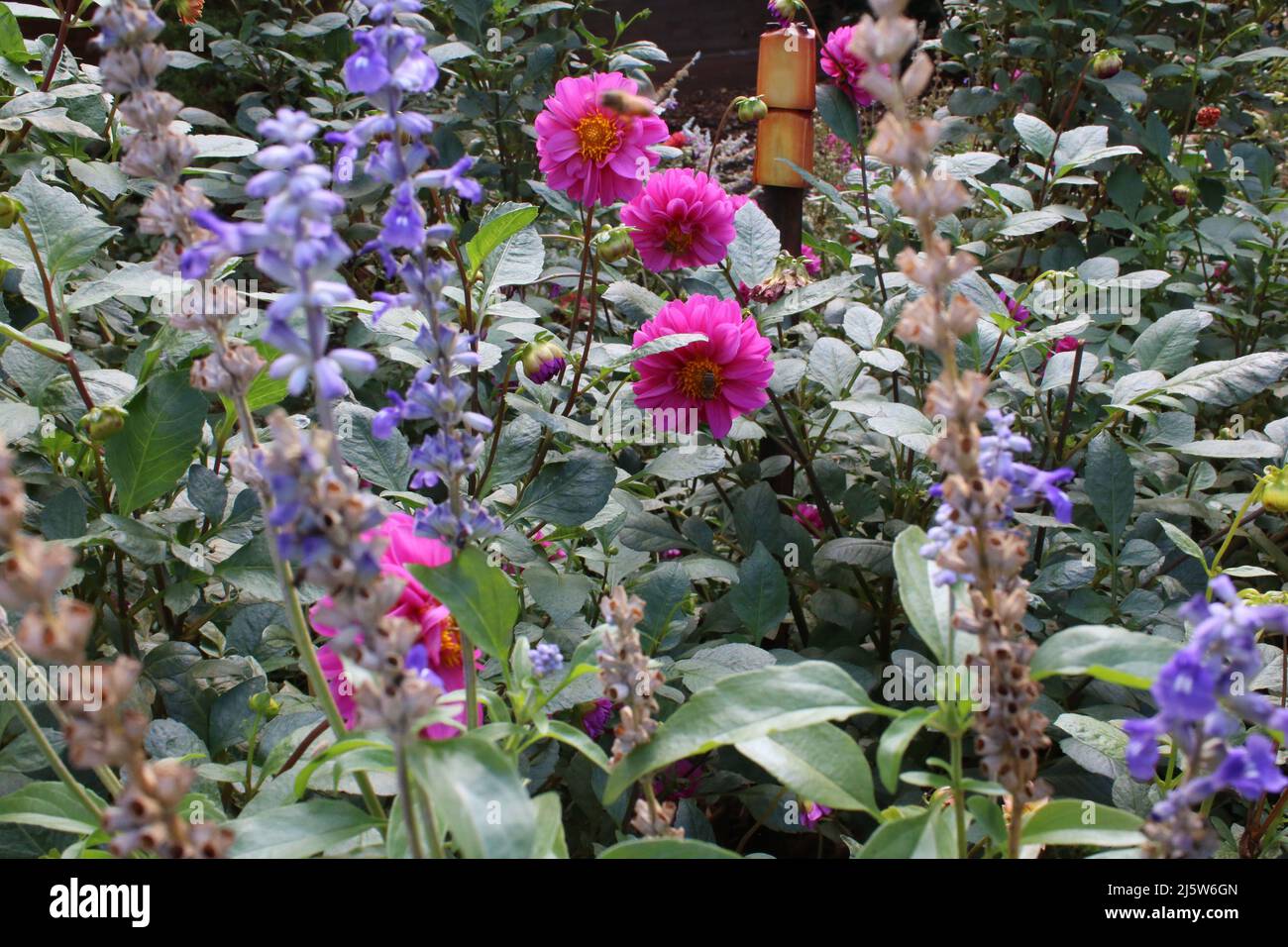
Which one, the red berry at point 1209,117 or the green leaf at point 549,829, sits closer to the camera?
the green leaf at point 549,829

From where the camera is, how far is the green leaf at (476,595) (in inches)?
22.4

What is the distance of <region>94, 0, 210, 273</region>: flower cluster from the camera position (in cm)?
54

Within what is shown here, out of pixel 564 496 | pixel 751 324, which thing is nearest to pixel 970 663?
pixel 564 496

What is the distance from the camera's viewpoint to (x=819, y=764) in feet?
1.93

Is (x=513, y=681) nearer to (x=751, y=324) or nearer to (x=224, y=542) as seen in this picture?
(x=224, y=542)

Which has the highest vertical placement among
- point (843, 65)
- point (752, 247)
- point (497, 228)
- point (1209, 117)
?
point (1209, 117)

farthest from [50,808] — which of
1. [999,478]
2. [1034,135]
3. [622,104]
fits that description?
[1034,135]

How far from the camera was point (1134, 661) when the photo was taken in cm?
50

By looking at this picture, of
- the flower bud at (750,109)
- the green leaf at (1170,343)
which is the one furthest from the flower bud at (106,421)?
the green leaf at (1170,343)

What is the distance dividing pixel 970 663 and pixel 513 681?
0.29 metres

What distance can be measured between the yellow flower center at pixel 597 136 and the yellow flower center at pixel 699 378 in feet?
1.00

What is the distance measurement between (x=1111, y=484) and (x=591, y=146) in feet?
2.51

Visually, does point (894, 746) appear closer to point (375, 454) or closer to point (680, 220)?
point (375, 454)

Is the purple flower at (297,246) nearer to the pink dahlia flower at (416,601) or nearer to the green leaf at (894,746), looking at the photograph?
the pink dahlia flower at (416,601)
